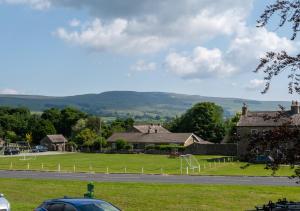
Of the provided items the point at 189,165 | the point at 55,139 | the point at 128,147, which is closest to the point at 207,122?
the point at 128,147

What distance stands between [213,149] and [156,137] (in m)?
19.1

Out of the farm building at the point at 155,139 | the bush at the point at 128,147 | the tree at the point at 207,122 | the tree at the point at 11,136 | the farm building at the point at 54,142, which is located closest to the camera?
the bush at the point at 128,147

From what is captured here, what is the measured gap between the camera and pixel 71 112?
170 metres

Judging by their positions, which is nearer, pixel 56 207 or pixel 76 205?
pixel 76 205


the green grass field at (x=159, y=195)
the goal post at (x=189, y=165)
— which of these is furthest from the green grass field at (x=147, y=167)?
the green grass field at (x=159, y=195)

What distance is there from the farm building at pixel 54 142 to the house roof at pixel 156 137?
23170mm

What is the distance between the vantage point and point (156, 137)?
4496 inches

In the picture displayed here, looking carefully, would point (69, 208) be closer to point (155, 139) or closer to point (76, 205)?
point (76, 205)

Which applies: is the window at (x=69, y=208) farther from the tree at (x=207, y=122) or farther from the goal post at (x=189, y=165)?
the tree at (x=207, y=122)

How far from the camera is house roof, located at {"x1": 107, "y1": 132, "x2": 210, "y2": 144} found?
11062 centimetres


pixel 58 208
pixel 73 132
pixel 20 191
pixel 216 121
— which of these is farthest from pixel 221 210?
pixel 73 132

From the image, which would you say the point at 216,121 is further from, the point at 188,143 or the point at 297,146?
the point at 297,146

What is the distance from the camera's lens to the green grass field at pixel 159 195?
2569cm

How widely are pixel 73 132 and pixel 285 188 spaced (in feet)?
414
